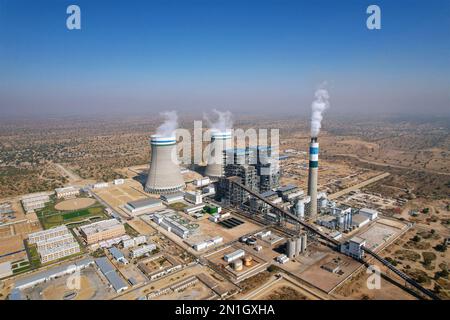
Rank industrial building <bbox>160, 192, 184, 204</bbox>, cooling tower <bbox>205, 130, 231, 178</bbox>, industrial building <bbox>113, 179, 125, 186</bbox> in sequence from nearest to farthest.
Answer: industrial building <bbox>160, 192, 184, 204</bbox> → industrial building <bbox>113, 179, 125, 186</bbox> → cooling tower <bbox>205, 130, 231, 178</bbox>

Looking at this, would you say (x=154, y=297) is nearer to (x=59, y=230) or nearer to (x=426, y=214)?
(x=59, y=230)

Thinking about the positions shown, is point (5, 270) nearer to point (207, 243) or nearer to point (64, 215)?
point (64, 215)

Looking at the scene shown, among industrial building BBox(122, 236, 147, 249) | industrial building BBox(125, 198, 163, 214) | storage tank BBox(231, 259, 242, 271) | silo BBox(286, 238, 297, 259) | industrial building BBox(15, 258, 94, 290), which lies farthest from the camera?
industrial building BBox(125, 198, 163, 214)

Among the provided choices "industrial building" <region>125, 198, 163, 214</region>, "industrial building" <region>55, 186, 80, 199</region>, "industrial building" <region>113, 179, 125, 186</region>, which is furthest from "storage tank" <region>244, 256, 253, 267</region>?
"industrial building" <region>113, 179, 125, 186</region>

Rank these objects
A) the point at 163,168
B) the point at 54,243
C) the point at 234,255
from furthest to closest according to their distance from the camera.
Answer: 1. the point at 163,168
2. the point at 54,243
3. the point at 234,255

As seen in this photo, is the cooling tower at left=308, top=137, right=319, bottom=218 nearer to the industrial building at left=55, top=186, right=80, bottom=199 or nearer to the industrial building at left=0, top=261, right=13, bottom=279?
the industrial building at left=0, top=261, right=13, bottom=279

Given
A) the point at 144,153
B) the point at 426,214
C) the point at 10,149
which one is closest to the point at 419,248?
the point at 426,214

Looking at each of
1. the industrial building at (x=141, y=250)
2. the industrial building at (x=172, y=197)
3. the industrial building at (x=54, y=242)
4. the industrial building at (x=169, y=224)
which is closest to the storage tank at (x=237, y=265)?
the industrial building at (x=169, y=224)

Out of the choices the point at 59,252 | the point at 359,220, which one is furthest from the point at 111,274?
the point at 359,220
